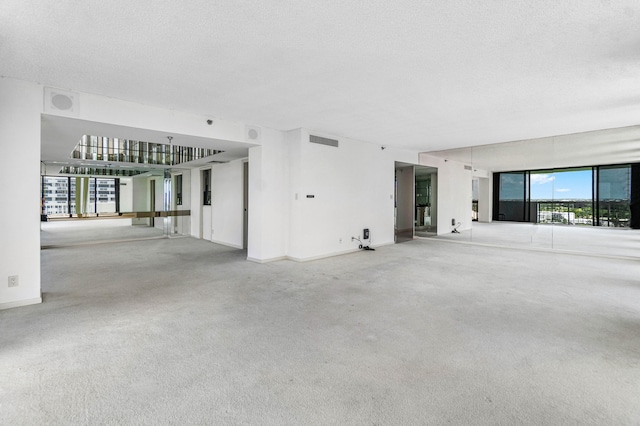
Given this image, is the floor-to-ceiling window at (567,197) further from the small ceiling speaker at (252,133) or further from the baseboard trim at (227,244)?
the baseboard trim at (227,244)

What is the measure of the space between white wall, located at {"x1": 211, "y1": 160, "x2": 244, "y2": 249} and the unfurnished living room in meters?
0.76

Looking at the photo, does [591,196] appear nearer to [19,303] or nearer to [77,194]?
[19,303]

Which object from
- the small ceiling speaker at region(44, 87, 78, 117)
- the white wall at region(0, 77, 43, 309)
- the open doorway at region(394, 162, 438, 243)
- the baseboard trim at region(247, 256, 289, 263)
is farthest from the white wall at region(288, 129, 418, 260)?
the white wall at region(0, 77, 43, 309)

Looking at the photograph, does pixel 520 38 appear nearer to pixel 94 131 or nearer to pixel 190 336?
pixel 190 336

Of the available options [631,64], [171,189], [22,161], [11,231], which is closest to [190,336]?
[11,231]

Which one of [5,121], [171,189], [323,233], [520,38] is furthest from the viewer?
[171,189]

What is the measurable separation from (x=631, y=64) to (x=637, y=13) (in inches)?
50.7

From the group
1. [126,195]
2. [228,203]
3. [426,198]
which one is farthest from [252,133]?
[126,195]

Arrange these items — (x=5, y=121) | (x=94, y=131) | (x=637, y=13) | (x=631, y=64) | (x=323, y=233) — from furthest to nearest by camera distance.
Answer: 1. (x=323, y=233)
2. (x=94, y=131)
3. (x=5, y=121)
4. (x=631, y=64)
5. (x=637, y=13)

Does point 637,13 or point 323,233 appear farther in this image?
point 323,233

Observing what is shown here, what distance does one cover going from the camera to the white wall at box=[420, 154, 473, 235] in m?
10.2

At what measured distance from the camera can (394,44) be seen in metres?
2.91

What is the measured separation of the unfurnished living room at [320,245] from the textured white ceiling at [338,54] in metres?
0.03

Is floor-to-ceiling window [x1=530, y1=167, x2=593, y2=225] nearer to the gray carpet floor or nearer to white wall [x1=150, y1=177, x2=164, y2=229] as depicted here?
the gray carpet floor
